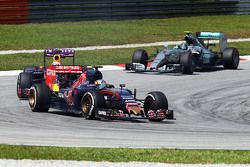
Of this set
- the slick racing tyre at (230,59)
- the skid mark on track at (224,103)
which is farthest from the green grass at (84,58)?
the skid mark on track at (224,103)

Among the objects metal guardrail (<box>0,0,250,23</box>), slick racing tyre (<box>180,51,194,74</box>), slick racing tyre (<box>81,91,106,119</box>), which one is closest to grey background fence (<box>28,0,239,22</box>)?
metal guardrail (<box>0,0,250,23</box>)

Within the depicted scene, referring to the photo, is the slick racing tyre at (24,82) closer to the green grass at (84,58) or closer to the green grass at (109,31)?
the green grass at (84,58)

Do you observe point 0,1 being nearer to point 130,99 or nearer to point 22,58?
point 22,58

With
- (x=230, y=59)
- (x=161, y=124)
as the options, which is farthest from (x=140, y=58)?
(x=161, y=124)

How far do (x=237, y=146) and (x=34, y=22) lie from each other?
2862 cm

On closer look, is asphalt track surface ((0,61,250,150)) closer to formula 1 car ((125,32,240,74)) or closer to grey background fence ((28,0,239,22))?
formula 1 car ((125,32,240,74))

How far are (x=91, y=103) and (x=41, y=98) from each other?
1.60m

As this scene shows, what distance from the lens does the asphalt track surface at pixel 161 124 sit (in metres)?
14.9

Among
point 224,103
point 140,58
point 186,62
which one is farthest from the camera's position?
point 140,58

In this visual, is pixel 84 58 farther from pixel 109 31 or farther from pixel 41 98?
pixel 41 98

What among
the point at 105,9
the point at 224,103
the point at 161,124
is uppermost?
the point at 105,9

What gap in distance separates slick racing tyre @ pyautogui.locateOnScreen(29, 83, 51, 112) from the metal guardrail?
21649 millimetres

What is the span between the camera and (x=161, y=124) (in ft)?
57.7

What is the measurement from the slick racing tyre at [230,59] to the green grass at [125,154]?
16644mm
